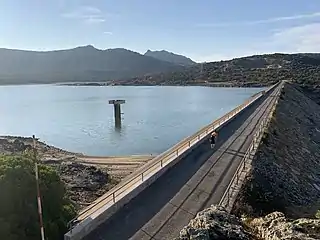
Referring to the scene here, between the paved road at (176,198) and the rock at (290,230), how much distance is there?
3.11 m

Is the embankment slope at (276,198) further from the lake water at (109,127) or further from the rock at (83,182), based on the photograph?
the lake water at (109,127)

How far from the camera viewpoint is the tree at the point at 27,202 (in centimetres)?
1185

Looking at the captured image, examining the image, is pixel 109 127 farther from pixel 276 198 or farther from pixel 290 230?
pixel 290 230

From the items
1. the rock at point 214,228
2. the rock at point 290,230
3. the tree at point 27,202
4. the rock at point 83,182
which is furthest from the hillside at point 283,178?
the rock at point 83,182

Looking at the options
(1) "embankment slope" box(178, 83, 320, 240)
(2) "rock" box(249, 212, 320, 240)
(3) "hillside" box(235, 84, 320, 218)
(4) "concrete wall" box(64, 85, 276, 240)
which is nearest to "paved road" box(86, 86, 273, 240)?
(4) "concrete wall" box(64, 85, 276, 240)

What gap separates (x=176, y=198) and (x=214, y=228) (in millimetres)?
6114

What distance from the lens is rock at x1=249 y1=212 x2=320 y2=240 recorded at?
10.2 m

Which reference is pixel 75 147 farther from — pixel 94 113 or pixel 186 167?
pixel 94 113

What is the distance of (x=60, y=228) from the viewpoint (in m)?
12.9

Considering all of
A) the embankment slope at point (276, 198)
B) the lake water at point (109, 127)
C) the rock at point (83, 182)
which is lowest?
the lake water at point (109, 127)

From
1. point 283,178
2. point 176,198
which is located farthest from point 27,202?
point 283,178

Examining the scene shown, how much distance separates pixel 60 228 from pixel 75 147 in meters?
35.8

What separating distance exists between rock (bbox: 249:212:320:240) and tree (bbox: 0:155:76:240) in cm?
622

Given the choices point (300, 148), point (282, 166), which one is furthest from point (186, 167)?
point (300, 148)
